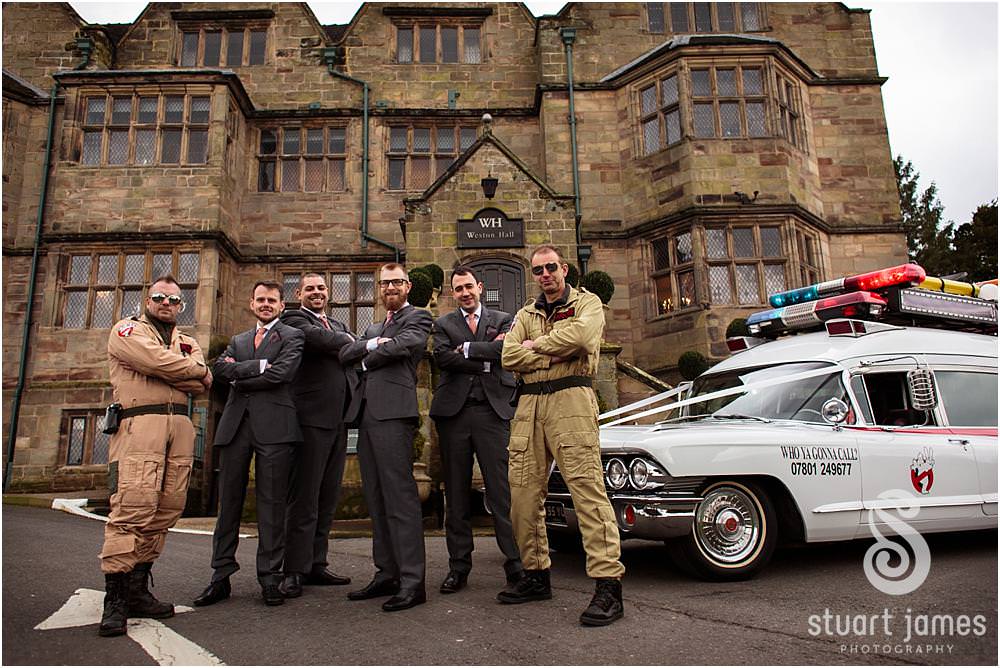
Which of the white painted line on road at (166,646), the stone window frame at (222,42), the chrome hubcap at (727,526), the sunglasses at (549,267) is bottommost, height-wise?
the white painted line on road at (166,646)

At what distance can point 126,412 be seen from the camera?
452 centimetres

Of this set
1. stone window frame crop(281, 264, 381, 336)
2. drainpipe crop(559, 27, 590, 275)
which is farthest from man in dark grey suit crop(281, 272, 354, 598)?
stone window frame crop(281, 264, 381, 336)

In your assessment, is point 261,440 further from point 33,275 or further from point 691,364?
point 33,275

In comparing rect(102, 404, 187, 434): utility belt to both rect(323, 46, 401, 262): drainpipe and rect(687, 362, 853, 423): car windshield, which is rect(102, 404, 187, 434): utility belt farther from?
rect(323, 46, 401, 262): drainpipe

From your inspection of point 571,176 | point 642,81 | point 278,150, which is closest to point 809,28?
point 642,81

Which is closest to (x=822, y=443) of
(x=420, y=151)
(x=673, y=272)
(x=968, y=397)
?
(x=968, y=397)

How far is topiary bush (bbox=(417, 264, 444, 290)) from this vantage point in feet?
43.4

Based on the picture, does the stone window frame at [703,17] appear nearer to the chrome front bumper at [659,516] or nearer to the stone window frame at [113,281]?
the stone window frame at [113,281]

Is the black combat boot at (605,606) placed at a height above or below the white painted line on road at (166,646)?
above

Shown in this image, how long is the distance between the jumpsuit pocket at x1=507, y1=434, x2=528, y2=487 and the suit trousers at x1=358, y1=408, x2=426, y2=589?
2.25 feet

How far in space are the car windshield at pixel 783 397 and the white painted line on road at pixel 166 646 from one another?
4.14 m

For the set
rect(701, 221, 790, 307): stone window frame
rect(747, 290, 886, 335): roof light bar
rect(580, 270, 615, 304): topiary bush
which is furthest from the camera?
rect(701, 221, 790, 307): stone window frame
